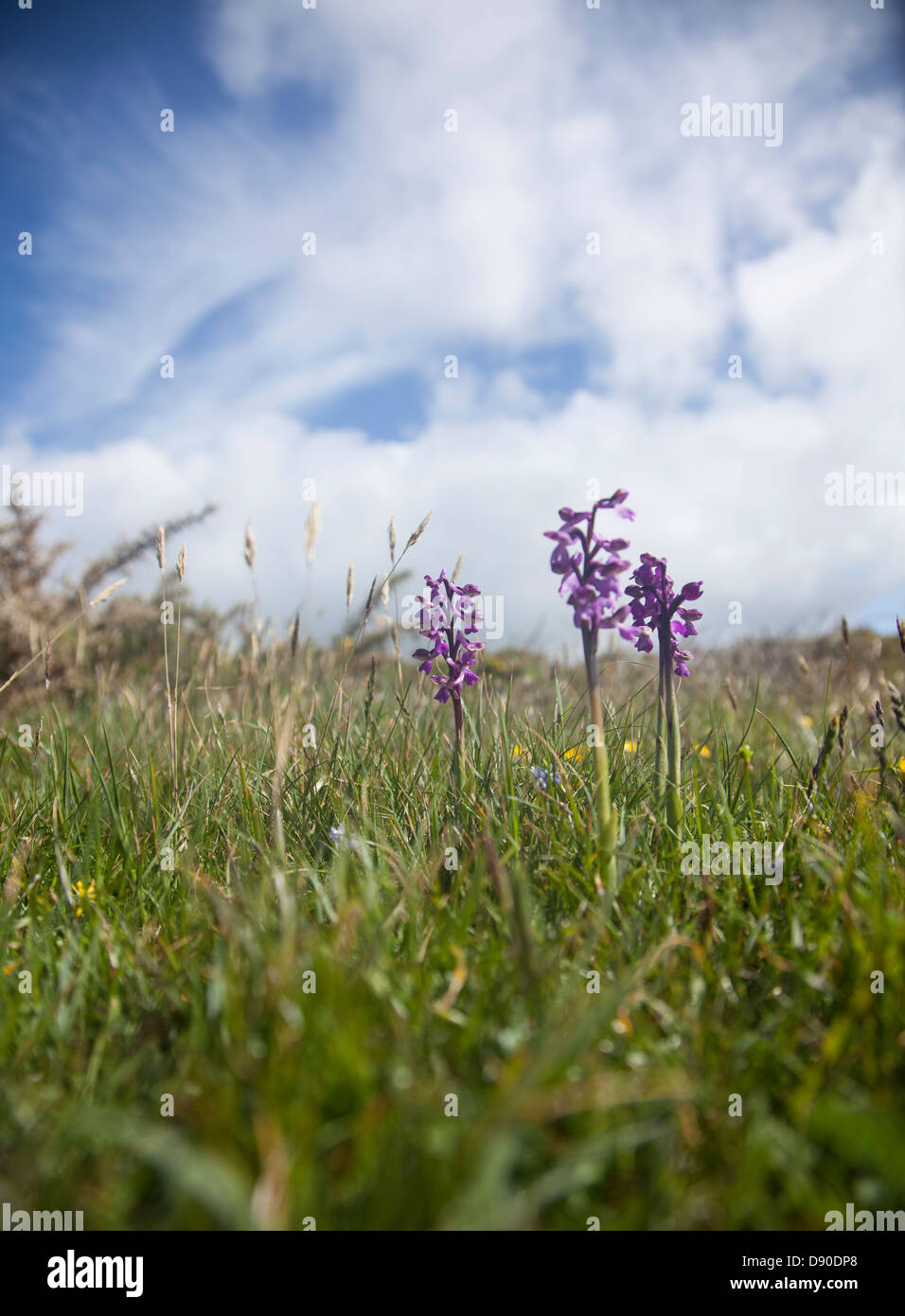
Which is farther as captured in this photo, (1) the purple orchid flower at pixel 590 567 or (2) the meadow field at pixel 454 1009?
(1) the purple orchid flower at pixel 590 567

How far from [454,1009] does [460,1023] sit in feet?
0.46

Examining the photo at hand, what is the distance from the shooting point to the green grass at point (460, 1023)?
1397mm

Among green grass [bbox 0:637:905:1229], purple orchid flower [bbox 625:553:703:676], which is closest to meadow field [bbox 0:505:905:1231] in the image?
green grass [bbox 0:637:905:1229]

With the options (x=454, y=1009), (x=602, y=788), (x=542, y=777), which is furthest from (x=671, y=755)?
(x=454, y=1009)

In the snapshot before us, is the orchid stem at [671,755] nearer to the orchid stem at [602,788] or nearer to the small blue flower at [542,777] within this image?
the orchid stem at [602,788]

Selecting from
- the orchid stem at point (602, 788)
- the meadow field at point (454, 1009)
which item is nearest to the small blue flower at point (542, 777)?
the meadow field at point (454, 1009)

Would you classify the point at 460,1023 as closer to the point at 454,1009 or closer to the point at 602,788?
the point at 454,1009

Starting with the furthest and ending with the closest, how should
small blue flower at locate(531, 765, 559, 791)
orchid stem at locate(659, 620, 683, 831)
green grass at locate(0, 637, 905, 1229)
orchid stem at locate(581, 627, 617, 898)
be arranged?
small blue flower at locate(531, 765, 559, 791) → orchid stem at locate(659, 620, 683, 831) → orchid stem at locate(581, 627, 617, 898) → green grass at locate(0, 637, 905, 1229)

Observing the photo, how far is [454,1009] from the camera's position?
1.97 m

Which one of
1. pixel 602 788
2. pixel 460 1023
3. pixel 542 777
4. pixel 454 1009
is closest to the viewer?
pixel 460 1023

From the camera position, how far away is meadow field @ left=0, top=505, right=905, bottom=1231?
140 cm

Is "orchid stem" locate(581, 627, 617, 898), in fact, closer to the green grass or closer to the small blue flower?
the green grass
